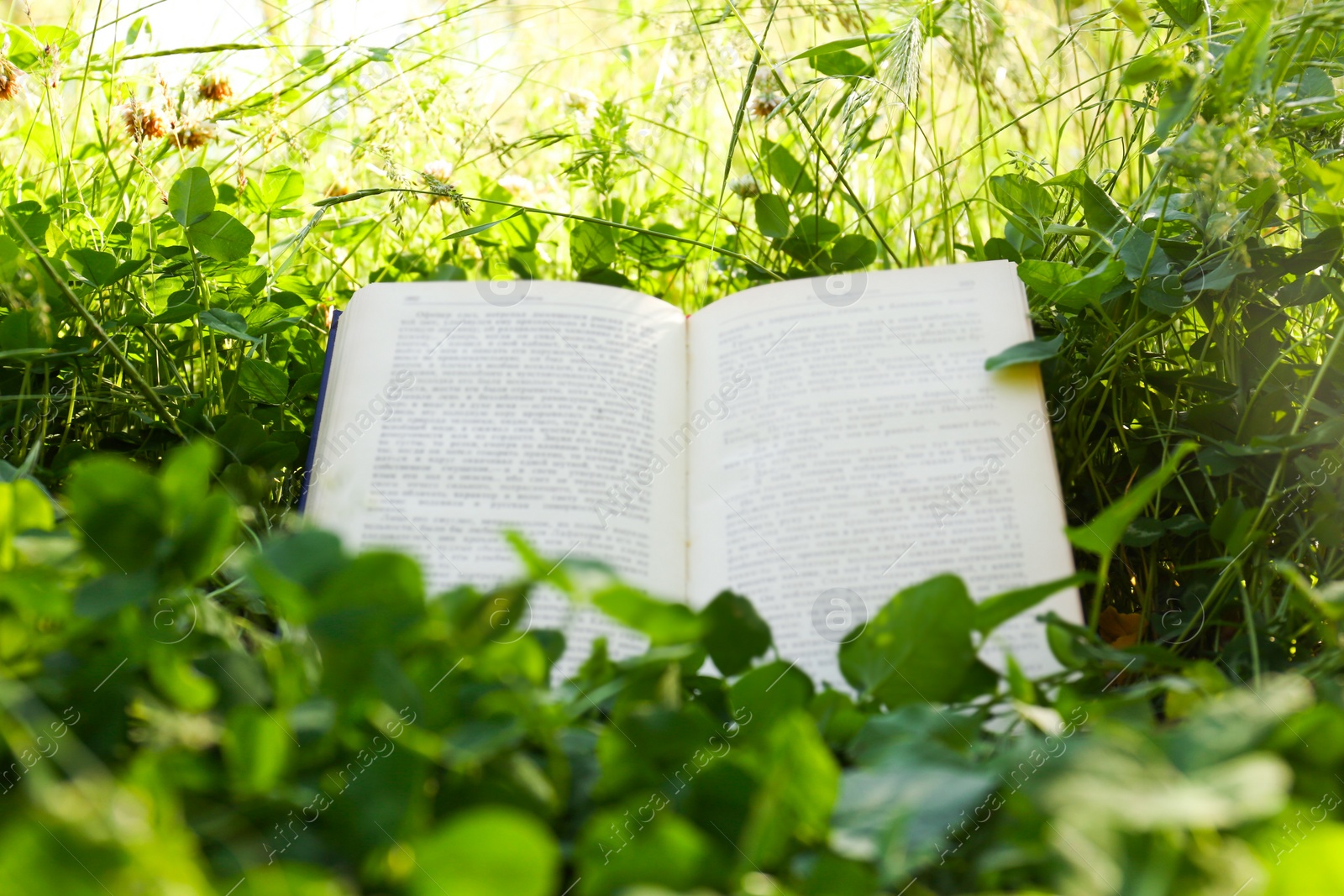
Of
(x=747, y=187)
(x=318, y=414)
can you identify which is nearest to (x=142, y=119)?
(x=318, y=414)

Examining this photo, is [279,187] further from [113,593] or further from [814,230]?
[113,593]

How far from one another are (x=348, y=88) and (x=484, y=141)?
19 cm

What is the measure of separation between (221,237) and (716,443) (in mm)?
484

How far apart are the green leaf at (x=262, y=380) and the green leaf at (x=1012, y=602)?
0.67m

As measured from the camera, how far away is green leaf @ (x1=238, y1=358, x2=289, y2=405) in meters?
0.85

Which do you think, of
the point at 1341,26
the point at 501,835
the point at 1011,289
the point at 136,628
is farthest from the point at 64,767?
the point at 1341,26

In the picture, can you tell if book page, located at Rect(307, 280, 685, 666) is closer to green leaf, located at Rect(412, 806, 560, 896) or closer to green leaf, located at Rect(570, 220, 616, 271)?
green leaf, located at Rect(570, 220, 616, 271)

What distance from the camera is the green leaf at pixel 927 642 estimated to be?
399 mm

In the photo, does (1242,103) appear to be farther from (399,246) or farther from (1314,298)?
(399,246)

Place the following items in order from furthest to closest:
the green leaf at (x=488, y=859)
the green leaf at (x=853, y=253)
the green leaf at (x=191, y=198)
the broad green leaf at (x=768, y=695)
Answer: the green leaf at (x=853, y=253) < the green leaf at (x=191, y=198) < the broad green leaf at (x=768, y=695) < the green leaf at (x=488, y=859)

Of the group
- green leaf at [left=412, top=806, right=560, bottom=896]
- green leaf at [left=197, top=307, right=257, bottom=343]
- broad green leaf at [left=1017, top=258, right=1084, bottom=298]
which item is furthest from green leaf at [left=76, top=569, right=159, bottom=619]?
broad green leaf at [left=1017, top=258, right=1084, bottom=298]

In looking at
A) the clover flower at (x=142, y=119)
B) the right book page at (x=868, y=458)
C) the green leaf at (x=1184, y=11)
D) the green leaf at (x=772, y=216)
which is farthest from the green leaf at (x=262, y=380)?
the green leaf at (x=1184, y=11)

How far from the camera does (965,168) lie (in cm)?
146

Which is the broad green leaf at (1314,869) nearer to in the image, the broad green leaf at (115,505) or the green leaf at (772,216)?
the broad green leaf at (115,505)
